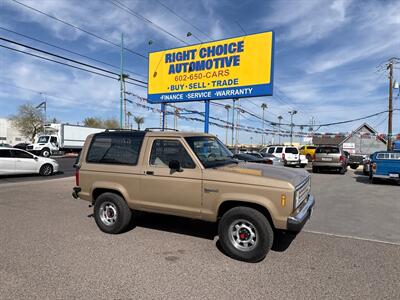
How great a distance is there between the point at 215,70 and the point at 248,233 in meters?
11.0

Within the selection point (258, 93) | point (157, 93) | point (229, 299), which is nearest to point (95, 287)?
point (229, 299)

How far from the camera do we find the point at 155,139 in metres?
5.36

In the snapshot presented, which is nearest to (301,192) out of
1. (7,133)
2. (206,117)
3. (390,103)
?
(206,117)

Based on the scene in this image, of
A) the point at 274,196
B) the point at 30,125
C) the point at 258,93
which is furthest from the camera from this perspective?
the point at 30,125

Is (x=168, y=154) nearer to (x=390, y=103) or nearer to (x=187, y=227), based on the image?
(x=187, y=227)

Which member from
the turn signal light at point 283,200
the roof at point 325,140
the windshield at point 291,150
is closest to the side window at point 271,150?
the windshield at point 291,150

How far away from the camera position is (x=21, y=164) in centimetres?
1419

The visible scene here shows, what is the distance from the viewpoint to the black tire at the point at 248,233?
14.0ft

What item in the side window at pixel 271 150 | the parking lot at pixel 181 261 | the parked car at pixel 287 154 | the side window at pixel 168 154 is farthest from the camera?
the side window at pixel 271 150

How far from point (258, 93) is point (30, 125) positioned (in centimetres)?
5555

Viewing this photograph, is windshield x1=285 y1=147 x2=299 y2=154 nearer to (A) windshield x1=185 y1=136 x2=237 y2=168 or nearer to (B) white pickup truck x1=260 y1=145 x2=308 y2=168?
(B) white pickup truck x1=260 y1=145 x2=308 y2=168

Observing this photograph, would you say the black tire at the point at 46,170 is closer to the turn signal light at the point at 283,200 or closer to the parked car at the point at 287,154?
the turn signal light at the point at 283,200

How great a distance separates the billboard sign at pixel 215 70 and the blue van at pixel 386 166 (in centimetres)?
605

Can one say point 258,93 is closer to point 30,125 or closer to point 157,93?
point 157,93
